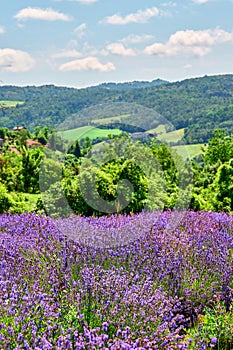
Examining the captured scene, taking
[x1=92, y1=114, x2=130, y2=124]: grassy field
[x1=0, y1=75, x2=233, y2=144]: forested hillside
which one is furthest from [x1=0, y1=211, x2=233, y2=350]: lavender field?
[x1=0, y1=75, x2=233, y2=144]: forested hillside

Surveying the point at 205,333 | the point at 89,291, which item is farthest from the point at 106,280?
the point at 205,333

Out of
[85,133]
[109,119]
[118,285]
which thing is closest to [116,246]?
[118,285]

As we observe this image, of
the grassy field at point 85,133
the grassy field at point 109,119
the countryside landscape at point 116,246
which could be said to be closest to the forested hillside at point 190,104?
the countryside landscape at point 116,246

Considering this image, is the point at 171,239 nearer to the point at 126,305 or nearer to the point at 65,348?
the point at 126,305

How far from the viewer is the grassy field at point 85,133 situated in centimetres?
678

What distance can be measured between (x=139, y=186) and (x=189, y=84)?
4929cm

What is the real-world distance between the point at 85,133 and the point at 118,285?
415cm

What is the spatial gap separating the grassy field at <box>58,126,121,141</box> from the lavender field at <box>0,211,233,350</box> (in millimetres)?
2250

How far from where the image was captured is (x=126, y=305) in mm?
2701

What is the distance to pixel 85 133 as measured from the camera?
6754mm

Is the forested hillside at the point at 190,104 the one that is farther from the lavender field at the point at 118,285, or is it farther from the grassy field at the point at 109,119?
the lavender field at the point at 118,285

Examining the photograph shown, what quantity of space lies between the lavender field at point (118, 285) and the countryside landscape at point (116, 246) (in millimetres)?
10

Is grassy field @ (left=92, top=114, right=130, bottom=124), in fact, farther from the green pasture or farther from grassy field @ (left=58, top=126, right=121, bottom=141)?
the green pasture

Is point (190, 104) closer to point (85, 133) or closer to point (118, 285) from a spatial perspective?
point (85, 133)
